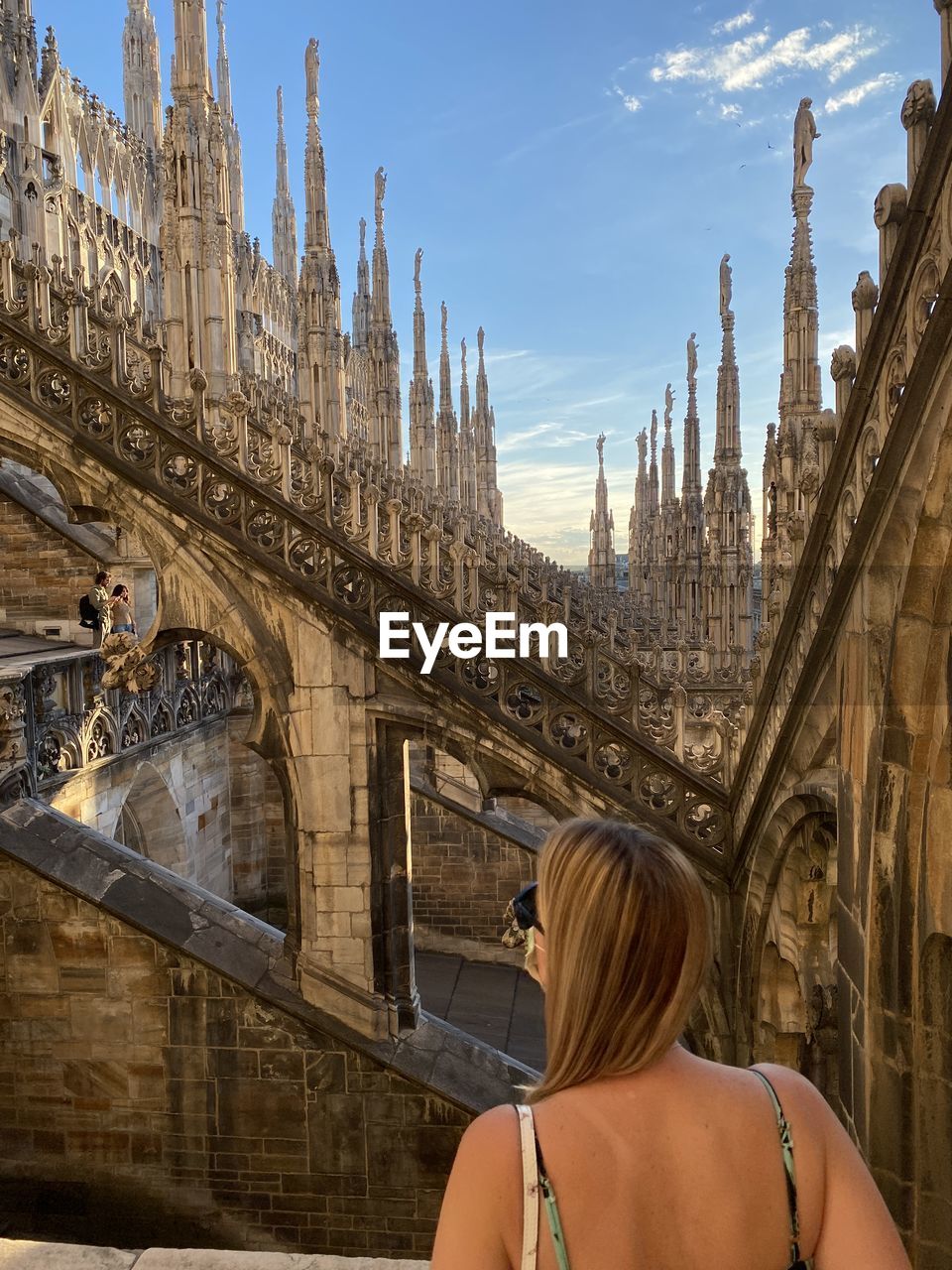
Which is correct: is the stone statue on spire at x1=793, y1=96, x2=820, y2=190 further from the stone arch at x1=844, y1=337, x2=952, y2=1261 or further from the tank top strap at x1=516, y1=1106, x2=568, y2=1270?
the tank top strap at x1=516, y1=1106, x2=568, y2=1270

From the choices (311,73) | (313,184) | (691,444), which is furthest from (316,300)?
(691,444)

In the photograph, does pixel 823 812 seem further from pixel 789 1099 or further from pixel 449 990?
pixel 449 990

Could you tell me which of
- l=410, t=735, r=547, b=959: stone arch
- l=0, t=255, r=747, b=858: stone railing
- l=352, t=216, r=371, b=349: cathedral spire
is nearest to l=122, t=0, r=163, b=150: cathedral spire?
l=352, t=216, r=371, b=349: cathedral spire

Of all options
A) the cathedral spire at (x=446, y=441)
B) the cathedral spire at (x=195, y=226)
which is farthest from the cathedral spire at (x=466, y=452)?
the cathedral spire at (x=195, y=226)

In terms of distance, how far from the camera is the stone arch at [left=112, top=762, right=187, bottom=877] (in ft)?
36.8

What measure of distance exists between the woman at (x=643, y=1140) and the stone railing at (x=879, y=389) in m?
2.76

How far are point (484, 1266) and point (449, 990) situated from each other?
11.5 m

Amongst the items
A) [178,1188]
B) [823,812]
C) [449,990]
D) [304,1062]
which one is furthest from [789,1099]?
[449,990]

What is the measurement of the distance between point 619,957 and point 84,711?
353 inches

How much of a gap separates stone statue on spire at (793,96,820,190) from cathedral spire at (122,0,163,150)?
104ft

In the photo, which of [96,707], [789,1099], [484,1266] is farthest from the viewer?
[96,707]

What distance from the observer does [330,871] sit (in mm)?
6648

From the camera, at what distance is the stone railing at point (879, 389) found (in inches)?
125

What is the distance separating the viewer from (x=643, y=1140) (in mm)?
1205
